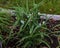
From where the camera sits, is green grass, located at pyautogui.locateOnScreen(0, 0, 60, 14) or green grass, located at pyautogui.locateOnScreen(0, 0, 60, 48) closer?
green grass, located at pyautogui.locateOnScreen(0, 0, 60, 48)

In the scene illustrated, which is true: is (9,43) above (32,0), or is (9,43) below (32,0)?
below

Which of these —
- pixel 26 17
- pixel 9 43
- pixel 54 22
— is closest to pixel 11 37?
pixel 9 43

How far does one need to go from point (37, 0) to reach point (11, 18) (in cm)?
91

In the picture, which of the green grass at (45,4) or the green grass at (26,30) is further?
the green grass at (45,4)

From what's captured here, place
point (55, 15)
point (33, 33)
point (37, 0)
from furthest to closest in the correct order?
point (37, 0), point (55, 15), point (33, 33)

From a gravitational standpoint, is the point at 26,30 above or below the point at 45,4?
below

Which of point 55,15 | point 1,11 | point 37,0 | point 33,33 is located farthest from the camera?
point 37,0

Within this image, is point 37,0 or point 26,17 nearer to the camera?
point 26,17

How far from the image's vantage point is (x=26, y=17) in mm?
4203

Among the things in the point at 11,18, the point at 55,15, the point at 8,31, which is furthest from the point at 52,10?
the point at 8,31

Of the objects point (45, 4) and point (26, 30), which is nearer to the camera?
point (26, 30)

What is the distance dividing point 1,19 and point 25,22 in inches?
15.4

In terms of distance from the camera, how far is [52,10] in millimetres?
5129

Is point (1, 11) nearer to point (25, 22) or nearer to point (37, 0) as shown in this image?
point (25, 22)
